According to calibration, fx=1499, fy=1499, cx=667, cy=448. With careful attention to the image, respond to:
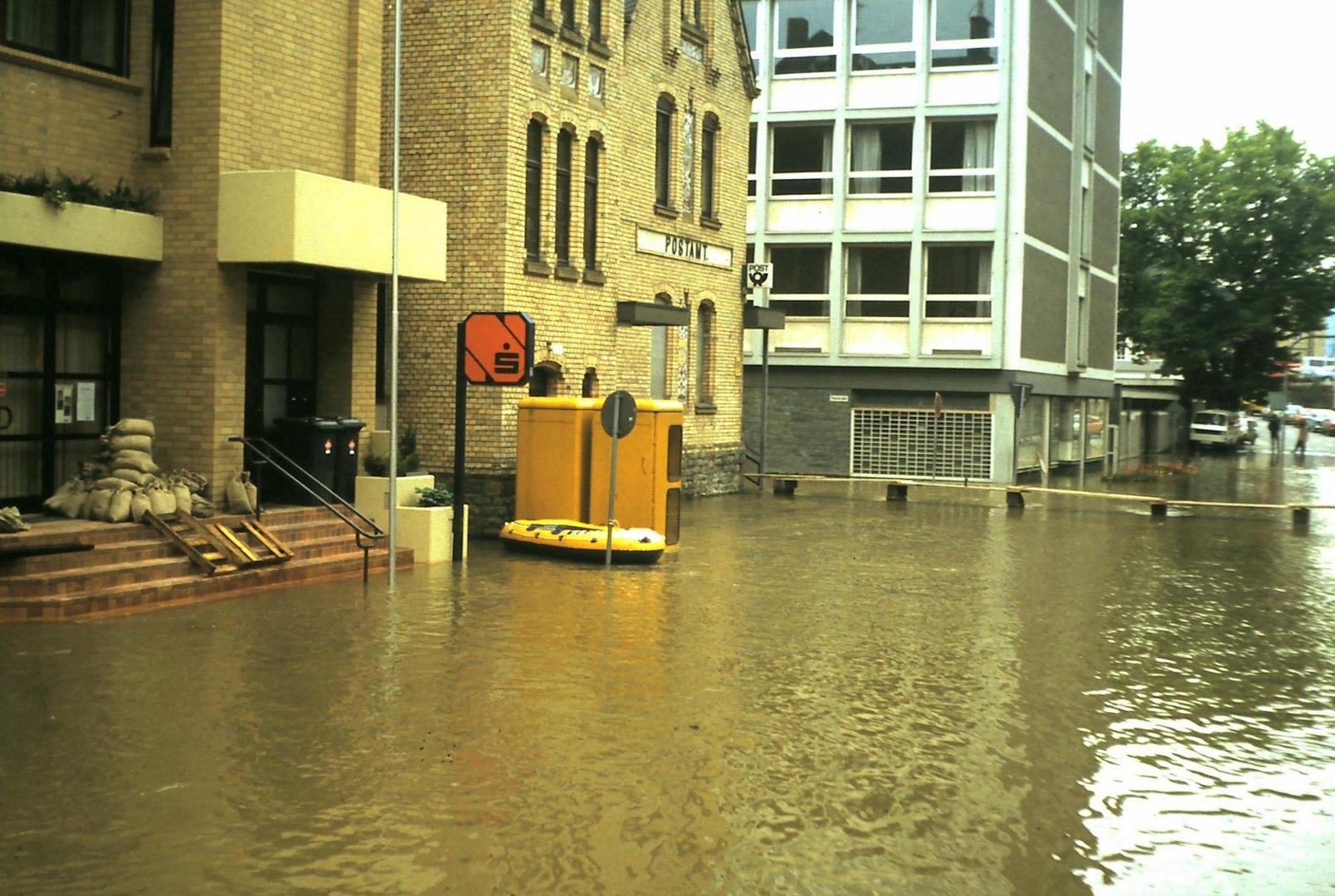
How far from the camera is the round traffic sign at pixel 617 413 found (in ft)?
59.8

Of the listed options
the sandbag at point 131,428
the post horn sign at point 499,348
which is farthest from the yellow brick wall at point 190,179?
the post horn sign at point 499,348

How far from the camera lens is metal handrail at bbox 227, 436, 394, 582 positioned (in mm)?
17000

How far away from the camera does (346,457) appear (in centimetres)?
1905

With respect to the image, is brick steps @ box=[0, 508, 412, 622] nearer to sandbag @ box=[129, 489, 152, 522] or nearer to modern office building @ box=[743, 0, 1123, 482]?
sandbag @ box=[129, 489, 152, 522]

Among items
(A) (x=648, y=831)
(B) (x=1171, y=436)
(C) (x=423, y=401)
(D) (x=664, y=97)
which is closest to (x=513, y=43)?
(C) (x=423, y=401)

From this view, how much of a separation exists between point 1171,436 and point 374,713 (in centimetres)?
7650

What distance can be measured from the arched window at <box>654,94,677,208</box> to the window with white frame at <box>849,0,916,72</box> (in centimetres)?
1547

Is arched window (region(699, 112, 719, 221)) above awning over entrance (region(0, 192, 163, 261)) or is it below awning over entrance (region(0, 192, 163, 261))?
above

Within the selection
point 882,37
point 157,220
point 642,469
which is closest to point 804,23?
point 882,37

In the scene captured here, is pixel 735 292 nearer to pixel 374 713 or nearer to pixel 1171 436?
pixel 374 713

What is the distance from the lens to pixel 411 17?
23359 millimetres

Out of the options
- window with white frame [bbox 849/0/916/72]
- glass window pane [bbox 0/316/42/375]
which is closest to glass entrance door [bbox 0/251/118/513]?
glass window pane [bbox 0/316/42/375]

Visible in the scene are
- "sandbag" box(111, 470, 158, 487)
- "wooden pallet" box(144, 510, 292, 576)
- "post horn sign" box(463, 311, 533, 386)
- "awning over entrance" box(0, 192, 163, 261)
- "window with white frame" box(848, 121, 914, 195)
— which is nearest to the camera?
"awning over entrance" box(0, 192, 163, 261)

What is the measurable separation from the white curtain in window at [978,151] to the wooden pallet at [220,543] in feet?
101
